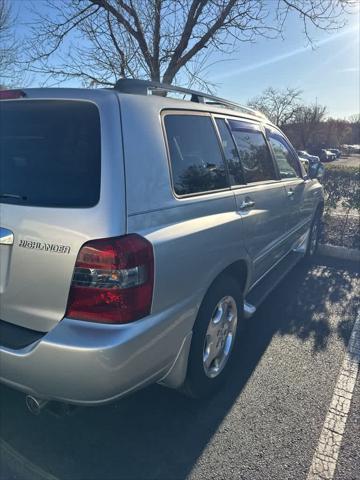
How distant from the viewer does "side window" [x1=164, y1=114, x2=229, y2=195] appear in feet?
6.86

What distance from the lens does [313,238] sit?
5559mm

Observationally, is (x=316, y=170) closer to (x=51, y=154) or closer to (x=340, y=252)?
(x=340, y=252)

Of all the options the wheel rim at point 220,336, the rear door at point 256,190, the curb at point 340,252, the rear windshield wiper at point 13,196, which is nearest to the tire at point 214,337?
the wheel rim at point 220,336

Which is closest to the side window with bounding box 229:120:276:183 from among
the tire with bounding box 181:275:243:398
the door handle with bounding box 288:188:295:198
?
the door handle with bounding box 288:188:295:198

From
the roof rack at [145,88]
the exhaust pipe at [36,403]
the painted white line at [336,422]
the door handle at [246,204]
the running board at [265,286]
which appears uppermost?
the roof rack at [145,88]

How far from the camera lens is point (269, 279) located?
144 inches

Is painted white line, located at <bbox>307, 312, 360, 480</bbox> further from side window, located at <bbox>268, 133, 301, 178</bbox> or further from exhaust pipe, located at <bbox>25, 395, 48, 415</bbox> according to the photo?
side window, located at <bbox>268, 133, 301, 178</bbox>

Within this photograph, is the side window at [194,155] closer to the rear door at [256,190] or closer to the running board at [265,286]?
the rear door at [256,190]

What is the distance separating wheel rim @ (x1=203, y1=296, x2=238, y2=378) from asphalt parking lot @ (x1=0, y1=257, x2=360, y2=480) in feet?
0.71

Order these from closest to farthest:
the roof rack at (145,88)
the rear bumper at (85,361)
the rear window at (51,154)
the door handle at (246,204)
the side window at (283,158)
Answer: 1. the rear bumper at (85,361)
2. the rear window at (51,154)
3. the roof rack at (145,88)
4. the door handle at (246,204)
5. the side window at (283,158)

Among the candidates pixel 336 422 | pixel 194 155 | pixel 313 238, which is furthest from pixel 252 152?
pixel 313 238

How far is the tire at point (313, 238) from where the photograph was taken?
5.35 metres

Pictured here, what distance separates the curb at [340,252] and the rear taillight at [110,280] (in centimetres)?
488

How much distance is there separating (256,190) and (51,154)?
171cm
